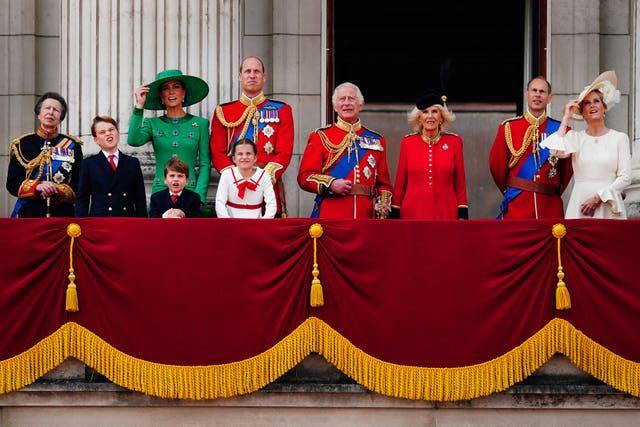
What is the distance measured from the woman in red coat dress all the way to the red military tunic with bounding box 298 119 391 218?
0.22m

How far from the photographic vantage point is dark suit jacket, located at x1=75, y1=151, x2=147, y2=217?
1160 cm

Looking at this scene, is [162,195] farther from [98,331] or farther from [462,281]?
[462,281]

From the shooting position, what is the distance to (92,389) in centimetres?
1074

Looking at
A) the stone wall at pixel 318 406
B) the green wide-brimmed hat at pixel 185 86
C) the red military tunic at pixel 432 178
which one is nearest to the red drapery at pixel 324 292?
the stone wall at pixel 318 406

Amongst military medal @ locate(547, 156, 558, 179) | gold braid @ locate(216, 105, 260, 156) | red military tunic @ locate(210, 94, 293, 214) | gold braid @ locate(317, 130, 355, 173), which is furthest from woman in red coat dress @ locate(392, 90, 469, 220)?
gold braid @ locate(216, 105, 260, 156)

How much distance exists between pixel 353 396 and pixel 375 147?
2.37 m

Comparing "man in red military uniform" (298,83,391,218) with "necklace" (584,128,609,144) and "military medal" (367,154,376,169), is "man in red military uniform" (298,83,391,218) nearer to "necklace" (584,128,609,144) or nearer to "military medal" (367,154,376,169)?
"military medal" (367,154,376,169)

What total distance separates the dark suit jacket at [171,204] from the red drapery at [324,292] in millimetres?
753

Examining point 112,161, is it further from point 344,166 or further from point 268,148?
point 344,166

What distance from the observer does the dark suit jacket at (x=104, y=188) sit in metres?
11.6

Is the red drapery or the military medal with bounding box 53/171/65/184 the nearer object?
the red drapery

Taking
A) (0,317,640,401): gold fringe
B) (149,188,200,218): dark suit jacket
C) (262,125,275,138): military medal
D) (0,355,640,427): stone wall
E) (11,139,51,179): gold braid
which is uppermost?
(262,125,275,138): military medal

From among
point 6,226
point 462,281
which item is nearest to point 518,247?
point 462,281

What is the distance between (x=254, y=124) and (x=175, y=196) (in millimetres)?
1064
